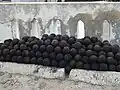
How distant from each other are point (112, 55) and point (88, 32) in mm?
459

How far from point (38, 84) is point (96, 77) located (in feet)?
1.69

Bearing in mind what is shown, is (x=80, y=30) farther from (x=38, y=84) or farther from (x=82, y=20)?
(x=38, y=84)

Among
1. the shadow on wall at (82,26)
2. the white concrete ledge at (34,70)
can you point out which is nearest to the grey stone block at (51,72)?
the white concrete ledge at (34,70)

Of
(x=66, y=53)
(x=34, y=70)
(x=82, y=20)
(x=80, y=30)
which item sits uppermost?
(x=82, y=20)

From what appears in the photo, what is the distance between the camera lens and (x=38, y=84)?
5.92 feet

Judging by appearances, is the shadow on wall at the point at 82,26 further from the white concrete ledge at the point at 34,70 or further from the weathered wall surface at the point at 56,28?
the white concrete ledge at the point at 34,70

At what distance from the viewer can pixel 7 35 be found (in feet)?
7.93

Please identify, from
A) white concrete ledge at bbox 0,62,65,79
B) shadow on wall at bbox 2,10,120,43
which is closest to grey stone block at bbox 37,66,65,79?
white concrete ledge at bbox 0,62,65,79

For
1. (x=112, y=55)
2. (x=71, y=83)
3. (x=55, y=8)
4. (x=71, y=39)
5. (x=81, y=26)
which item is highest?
(x=55, y=8)

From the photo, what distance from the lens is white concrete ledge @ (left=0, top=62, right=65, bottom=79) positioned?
6.12 feet

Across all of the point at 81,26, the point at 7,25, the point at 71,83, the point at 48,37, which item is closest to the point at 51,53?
the point at 48,37

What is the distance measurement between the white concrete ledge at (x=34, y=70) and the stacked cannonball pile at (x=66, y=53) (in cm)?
5

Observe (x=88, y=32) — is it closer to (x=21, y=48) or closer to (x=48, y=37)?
(x=48, y=37)

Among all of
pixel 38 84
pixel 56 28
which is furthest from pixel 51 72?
pixel 56 28
